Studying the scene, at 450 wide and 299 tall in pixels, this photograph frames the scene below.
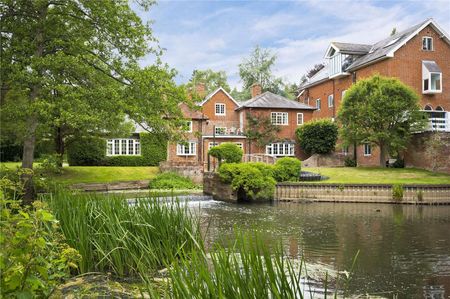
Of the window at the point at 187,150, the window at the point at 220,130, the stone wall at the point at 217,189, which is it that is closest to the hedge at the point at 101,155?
the window at the point at 187,150

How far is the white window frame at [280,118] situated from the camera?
41.8 m

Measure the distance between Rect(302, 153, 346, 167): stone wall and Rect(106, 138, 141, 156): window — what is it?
15.3 meters

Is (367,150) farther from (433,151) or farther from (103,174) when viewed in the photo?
(103,174)

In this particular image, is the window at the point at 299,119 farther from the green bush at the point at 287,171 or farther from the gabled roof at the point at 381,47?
the green bush at the point at 287,171

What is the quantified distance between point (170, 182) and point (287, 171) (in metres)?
9.04

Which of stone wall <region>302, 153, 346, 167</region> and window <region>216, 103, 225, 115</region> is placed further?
window <region>216, 103, 225, 115</region>

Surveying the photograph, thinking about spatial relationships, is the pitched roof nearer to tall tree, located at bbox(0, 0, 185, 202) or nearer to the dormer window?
the dormer window

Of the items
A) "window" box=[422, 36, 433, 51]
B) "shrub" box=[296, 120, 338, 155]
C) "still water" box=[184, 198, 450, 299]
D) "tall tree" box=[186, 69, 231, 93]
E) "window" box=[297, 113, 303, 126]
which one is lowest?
"still water" box=[184, 198, 450, 299]

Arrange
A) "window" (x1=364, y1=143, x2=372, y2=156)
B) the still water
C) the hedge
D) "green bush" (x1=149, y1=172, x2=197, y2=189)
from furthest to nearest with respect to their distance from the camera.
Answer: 1. "window" (x1=364, y1=143, x2=372, y2=156)
2. the hedge
3. "green bush" (x1=149, y1=172, x2=197, y2=189)
4. the still water

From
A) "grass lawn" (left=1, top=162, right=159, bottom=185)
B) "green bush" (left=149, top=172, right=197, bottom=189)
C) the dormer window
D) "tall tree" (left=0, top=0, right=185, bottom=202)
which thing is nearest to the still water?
"tall tree" (left=0, top=0, right=185, bottom=202)

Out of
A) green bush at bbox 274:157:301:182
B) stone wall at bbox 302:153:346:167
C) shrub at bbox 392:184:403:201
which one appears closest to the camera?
shrub at bbox 392:184:403:201

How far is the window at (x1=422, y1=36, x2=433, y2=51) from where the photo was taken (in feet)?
113

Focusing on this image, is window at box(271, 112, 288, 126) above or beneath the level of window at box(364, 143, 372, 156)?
above

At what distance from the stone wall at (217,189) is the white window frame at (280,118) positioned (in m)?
16.3
